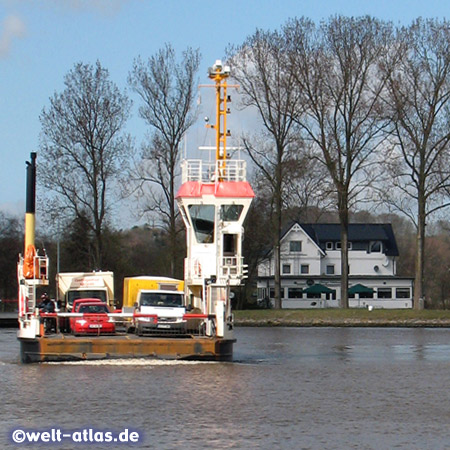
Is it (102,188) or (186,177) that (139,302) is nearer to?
(186,177)

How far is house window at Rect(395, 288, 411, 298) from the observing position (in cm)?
9638

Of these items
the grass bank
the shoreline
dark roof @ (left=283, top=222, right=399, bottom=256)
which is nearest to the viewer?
the shoreline

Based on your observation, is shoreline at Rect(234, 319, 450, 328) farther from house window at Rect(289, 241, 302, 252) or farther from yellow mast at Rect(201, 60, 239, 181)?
house window at Rect(289, 241, 302, 252)

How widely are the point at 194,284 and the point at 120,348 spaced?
865cm

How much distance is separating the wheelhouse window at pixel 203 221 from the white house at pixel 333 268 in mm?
58303

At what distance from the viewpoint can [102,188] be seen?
66.1 m

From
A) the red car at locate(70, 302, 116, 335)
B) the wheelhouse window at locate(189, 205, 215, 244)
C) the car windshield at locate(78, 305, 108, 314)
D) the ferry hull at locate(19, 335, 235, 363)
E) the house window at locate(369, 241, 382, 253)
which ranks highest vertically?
the house window at locate(369, 241, 382, 253)

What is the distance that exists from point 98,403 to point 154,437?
171 inches

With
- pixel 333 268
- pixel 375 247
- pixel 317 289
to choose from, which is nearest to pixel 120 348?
pixel 317 289

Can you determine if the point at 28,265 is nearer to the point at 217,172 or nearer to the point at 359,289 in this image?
the point at 217,172

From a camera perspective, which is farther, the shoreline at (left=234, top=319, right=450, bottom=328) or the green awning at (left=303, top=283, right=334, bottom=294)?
the green awning at (left=303, top=283, right=334, bottom=294)

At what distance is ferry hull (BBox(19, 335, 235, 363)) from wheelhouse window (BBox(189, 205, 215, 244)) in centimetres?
683

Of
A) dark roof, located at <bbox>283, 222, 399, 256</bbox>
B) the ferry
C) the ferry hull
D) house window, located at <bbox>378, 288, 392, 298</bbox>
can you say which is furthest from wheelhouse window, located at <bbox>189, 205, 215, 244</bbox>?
house window, located at <bbox>378, 288, 392, 298</bbox>

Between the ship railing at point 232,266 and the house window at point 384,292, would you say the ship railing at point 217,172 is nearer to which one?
the ship railing at point 232,266
